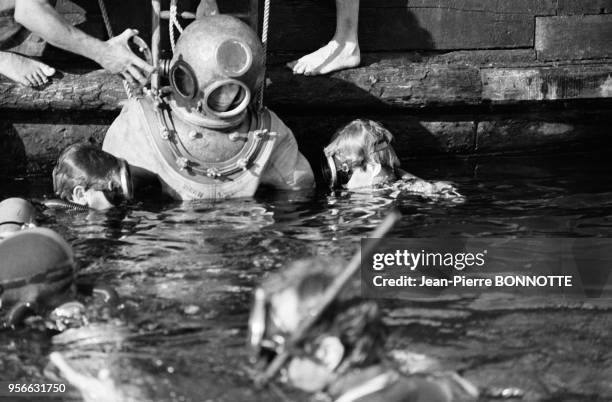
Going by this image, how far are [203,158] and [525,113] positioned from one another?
270 cm

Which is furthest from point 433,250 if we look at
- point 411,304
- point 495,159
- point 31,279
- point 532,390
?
point 495,159

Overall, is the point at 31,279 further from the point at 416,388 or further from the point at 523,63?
the point at 523,63

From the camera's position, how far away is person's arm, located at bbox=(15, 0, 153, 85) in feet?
20.6

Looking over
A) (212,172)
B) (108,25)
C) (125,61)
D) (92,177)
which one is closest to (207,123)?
(212,172)

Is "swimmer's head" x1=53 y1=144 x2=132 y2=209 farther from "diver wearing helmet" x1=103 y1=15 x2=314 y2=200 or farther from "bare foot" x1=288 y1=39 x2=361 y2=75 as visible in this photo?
"bare foot" x1=288 y1=39 x2=361 y2=75

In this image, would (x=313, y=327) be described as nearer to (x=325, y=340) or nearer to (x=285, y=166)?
(x=325, y=340)

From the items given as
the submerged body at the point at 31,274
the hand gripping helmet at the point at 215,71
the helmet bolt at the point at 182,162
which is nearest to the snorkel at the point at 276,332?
the submerged body at the point at 31,274

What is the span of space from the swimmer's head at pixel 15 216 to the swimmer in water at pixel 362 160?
7.12 feet

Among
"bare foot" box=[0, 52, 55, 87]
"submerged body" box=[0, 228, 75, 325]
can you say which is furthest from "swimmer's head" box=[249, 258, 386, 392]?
"bare foot" box=[0, 52, 55, 87]

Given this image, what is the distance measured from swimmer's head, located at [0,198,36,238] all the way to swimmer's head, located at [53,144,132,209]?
76cm

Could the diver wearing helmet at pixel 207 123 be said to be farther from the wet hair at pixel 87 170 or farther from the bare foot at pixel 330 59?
the bare foot at pixel 330 59

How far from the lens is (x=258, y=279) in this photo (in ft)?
15.5

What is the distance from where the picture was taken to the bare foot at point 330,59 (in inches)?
279

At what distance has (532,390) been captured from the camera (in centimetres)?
364
